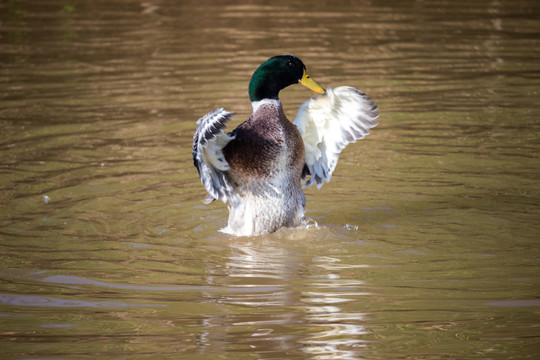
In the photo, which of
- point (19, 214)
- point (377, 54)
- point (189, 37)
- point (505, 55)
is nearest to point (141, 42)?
point (189, 37)

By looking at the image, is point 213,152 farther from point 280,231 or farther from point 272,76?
point 280,231

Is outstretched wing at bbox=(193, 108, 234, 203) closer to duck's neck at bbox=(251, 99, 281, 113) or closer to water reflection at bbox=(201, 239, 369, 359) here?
duck's neck at bbox=(251, 99, 281, 113)

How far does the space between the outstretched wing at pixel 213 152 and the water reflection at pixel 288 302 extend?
0.48 metres

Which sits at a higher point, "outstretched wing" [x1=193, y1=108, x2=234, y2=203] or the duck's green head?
the duck's green head

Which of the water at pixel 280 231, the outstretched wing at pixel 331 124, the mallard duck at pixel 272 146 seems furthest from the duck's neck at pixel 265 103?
the water at pixel 280 231

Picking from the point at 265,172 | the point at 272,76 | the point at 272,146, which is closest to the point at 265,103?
the point at 272,76

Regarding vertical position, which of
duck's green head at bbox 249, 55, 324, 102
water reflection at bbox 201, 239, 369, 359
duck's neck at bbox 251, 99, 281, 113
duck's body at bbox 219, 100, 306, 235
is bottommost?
water reflection at bbox 201, 239, 369, 359

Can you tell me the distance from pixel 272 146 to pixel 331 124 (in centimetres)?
78

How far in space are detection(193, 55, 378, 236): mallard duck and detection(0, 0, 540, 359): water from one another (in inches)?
8.7

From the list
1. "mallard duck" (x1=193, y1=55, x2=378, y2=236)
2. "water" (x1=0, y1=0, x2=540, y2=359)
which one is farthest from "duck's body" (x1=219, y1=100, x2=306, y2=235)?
"water" (x1=0, y1=0, x2=540, y2=359)

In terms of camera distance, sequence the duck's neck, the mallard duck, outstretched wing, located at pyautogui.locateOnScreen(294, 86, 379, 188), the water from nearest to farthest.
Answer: the water, the mallard duck, the duck's neck, outstretched wing, located at pyautogui.locateOnScreen(294, 86, 379, 188)

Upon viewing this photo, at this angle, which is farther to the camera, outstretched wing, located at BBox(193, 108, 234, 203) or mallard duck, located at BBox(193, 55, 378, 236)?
mallard duck, located at BBox(193, 55, 378, 236)

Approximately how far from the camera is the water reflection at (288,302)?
193 inches

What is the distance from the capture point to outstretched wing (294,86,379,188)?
7.16 metres
